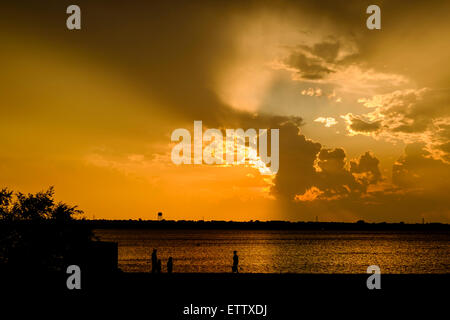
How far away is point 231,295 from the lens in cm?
3055

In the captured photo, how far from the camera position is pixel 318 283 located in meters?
34.2

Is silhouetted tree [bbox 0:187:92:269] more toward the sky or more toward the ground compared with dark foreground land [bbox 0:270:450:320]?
more toward the sky

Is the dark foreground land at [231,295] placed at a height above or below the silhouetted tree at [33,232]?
below

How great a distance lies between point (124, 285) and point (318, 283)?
45.8 feet

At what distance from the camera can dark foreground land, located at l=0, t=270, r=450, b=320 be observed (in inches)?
1064

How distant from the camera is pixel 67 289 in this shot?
94.9 feet

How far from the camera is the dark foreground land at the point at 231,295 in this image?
27016 millimetres

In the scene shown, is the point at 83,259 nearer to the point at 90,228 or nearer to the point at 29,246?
the point at 90,228
